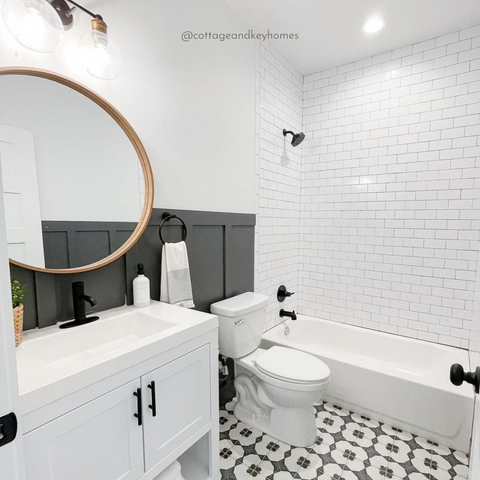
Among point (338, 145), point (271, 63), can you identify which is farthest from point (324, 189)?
point (271, 63)

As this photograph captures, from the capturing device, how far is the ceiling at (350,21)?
1.95 metres

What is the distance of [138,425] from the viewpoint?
104 cm

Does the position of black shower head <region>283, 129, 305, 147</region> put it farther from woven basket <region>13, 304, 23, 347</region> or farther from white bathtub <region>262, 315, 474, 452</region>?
woven basket <region>13, 304, 23, 347</region>

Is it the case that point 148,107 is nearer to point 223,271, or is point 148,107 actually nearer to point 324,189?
point 223,271

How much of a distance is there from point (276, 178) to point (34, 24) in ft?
6.24

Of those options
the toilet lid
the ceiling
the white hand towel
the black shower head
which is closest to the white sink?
the white hand towel

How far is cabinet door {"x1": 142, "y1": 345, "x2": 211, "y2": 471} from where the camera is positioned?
109cm

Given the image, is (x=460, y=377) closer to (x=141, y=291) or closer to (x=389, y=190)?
(x=141, y=291)

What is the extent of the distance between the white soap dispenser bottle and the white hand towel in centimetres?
11

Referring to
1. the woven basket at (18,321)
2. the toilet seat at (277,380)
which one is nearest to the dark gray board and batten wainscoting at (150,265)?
the woven basket at (18,321)

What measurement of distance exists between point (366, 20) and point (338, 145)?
96cm

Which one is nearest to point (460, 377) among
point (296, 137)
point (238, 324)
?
point (238, 324)

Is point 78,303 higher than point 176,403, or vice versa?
point 78,303

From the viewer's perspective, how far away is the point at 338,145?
9.03 ft
